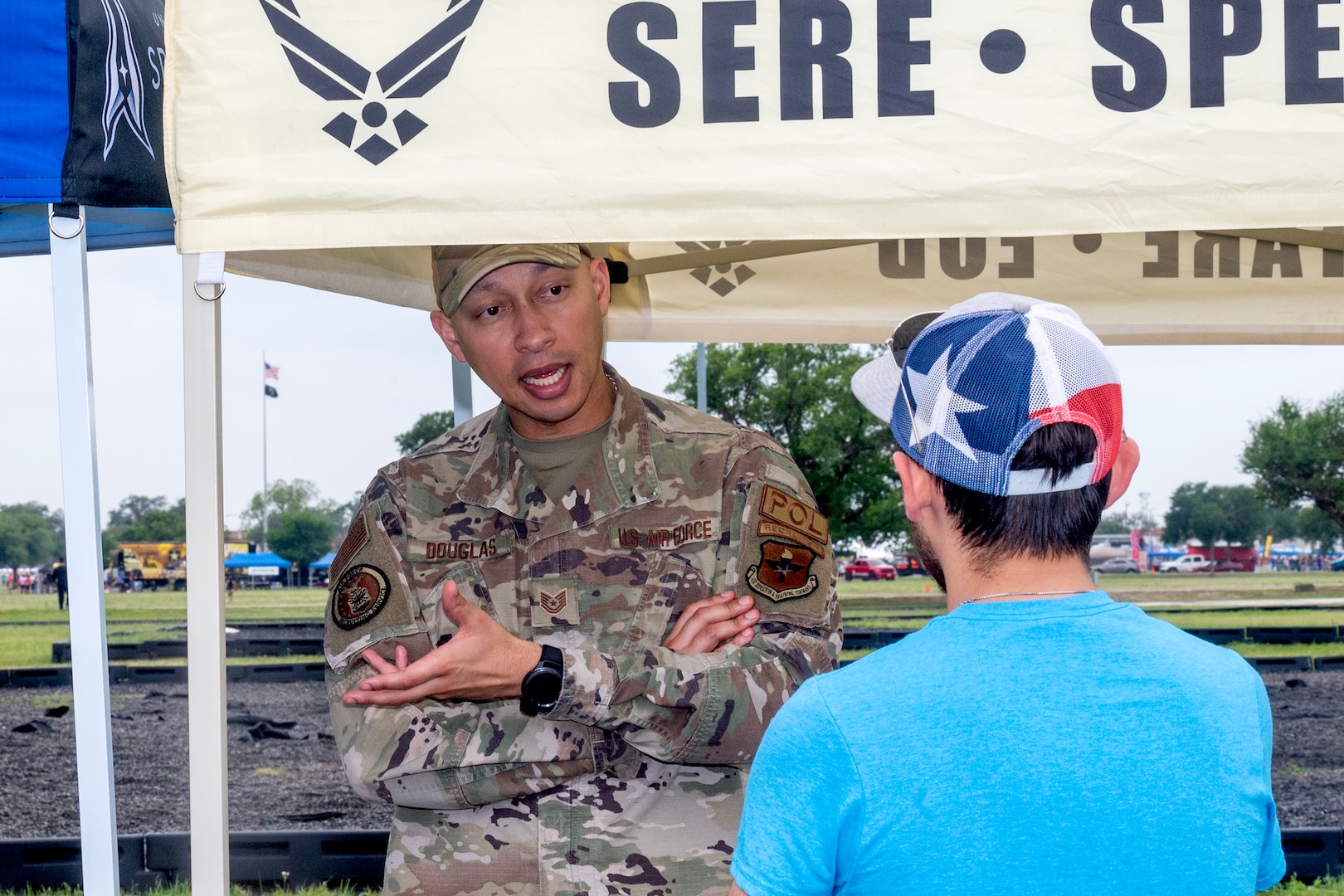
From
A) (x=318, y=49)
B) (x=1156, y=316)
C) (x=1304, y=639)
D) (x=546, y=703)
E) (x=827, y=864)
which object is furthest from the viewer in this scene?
(x=1304, y=639)

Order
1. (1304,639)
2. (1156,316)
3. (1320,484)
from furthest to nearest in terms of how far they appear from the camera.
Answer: (1320,484) < (1304,639) < (1156,316)

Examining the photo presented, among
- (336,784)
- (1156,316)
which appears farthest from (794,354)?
(1156,316)

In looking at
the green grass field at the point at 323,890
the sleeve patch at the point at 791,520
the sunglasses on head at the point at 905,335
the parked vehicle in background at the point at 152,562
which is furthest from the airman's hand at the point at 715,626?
the parked vehicle in background at the point at 152,562

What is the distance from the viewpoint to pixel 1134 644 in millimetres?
1039

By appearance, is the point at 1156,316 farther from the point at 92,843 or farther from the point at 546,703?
the point at 92,843

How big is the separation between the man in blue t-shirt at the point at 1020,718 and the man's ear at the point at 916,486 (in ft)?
0.07

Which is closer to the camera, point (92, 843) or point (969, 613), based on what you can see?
point (969, 613)

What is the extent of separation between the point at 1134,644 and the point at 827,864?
0.35 meters

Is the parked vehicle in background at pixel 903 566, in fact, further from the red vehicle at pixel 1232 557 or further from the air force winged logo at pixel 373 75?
the air force winged logo at pixel 373 75

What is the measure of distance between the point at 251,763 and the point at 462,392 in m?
14.4

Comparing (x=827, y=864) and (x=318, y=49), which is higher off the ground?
(x=318, y=49)

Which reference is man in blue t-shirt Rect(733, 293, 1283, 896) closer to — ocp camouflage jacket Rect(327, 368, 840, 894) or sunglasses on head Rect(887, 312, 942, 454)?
sunglasses on head Rect(887, 312, 942, 454)

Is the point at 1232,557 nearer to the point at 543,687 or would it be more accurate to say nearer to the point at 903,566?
the point at 903,566

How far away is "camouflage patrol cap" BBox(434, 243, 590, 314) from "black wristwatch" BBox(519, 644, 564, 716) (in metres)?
0.87
